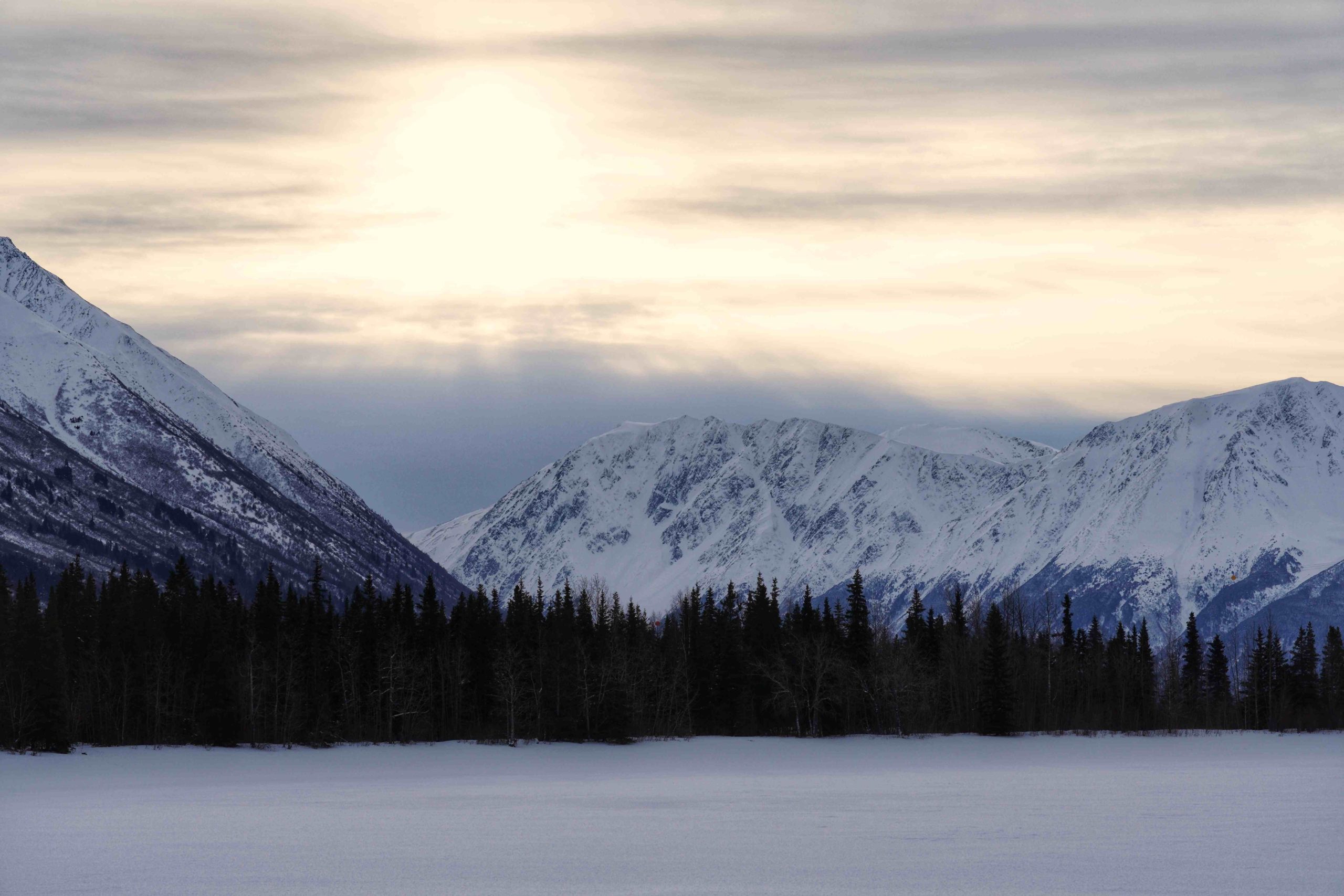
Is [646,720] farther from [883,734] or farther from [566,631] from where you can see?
[883,734]

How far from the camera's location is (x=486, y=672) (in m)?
144

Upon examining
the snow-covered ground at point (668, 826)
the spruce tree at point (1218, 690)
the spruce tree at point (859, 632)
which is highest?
the spruce tree at point (859, 632)

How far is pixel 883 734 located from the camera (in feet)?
479

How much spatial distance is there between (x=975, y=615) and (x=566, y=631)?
70665 millimetres

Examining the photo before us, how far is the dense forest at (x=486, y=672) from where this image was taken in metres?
126

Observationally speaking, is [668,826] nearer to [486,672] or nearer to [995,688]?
[486,672]

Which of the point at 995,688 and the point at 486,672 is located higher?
the point at 486,672

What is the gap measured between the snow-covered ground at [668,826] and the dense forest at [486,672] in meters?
12.7

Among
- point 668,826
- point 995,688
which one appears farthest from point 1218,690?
point 668,826

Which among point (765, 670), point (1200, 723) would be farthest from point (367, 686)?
point (1200, 723)

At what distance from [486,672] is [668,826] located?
3279 inches

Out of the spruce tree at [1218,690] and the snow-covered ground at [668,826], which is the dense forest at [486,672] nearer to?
the snow-covered ground at [668,826]

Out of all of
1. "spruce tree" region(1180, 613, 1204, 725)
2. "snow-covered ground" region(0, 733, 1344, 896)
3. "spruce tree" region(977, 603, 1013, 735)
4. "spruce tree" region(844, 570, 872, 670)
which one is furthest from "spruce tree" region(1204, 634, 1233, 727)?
"snow-covered ground" region(0, 733, 1344, 896)

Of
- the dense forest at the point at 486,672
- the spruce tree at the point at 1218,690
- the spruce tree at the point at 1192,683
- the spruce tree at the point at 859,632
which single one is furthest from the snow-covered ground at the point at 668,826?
the spruce tree at the point at 1218,690
